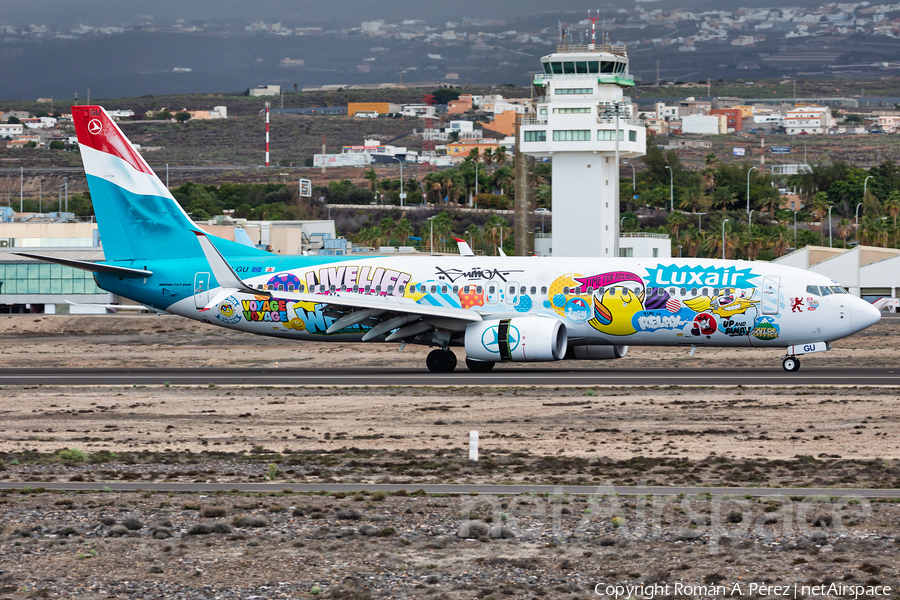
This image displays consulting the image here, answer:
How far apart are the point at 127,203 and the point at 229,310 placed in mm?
6046

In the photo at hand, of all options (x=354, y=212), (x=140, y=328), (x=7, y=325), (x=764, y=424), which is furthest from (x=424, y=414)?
(x=354, y=212)

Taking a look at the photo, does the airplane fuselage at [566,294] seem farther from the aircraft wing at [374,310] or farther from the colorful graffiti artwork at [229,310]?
the aircraft wing at [374,310]

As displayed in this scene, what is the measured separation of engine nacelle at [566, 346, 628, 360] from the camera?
38812mm

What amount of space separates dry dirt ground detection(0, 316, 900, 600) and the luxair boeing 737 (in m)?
4.34

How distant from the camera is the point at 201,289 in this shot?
40438 millimetres

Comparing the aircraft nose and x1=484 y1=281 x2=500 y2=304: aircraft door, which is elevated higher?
x1=484 y1=281 x2=500 y2=304: aircraft door

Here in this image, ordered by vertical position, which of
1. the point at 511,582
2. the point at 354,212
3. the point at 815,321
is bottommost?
A: the point at 511,582

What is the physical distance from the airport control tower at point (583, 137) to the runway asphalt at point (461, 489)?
72297 millimetres

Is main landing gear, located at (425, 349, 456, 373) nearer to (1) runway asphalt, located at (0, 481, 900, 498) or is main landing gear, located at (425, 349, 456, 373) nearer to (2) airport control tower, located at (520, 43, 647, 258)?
(1) runway asphalt, located at (0, 481, 900, 498)

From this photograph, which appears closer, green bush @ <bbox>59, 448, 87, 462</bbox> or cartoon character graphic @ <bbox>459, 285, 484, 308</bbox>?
green bush @ <bbox>59, 448, 87, 462</bbox>

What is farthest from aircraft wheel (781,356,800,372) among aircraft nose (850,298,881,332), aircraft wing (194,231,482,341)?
aircraft wing (194,231,482,341)

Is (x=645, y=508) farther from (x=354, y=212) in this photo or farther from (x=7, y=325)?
(x=354, y=212)

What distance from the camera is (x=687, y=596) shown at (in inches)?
482

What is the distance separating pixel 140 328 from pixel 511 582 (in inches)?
2135
